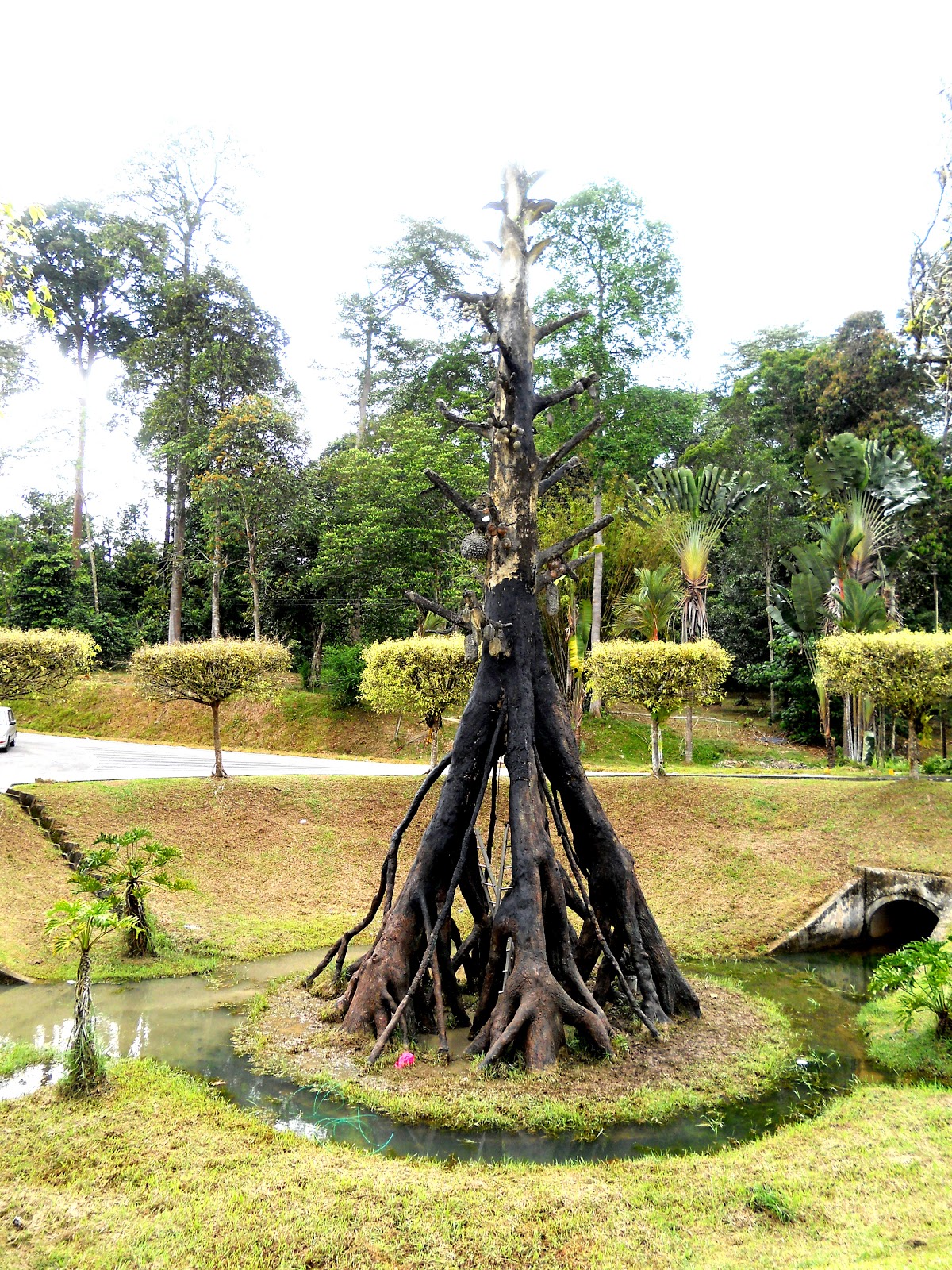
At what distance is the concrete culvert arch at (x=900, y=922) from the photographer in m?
14.2

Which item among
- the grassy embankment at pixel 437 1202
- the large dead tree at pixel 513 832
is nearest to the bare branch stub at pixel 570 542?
the large dead tree at pixel 513 832

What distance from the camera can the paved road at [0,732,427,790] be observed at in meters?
21.1

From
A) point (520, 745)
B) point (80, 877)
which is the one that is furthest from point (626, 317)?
point (80, 877)

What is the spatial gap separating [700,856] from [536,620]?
27.3ft

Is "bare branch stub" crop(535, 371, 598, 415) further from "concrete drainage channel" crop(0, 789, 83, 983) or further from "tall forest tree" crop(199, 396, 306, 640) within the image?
"tall forest tree" crop(199, 396, 306, 640)

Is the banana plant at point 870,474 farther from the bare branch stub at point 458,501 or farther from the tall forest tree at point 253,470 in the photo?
→ the bare branch stub at point 458,501

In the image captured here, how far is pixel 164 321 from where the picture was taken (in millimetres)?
34531

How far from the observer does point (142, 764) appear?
77.7ft

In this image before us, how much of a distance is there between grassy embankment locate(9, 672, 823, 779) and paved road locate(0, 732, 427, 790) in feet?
11.4

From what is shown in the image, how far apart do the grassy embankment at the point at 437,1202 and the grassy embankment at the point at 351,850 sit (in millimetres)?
5641

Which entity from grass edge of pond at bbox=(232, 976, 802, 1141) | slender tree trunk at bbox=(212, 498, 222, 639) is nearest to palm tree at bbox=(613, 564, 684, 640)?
slender tree trunk at bbox=(212, 498, 222, 639)

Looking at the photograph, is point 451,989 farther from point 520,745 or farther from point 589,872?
point 520,745

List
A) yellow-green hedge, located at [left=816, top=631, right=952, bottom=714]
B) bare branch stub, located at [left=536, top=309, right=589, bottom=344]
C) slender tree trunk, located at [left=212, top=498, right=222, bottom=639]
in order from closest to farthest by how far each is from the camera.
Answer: bare branch stub, located at [left=536, top=309, right=589, bottom=344], yellow-green hedge, located at [left=816, top=631, right=952, bottom=714], slender tree trunk, located at [left=212, top=498, right=222, bottom=639]

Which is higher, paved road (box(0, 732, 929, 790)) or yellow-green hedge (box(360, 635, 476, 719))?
yellow-green hedge (box(360, 635, 476, 719))
